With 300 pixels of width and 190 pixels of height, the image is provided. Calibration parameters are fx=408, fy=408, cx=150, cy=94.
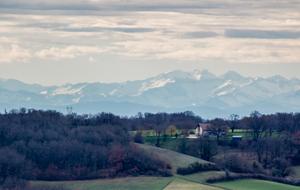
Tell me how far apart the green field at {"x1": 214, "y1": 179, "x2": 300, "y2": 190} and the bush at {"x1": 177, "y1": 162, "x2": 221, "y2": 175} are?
10.4 meters

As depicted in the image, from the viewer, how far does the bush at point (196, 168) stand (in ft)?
249

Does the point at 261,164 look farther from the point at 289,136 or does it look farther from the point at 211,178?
the point at 211,178

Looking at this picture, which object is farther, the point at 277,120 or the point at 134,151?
the point at 277,120

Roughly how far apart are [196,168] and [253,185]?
15.0 meters

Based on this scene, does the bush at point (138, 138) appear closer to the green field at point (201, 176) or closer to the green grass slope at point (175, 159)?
the green grass slope at point (175, 159)

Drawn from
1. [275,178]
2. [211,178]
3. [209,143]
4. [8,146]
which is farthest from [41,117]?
[275,178]

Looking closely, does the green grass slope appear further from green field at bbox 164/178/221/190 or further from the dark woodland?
green field at bbox 164/178/221/190

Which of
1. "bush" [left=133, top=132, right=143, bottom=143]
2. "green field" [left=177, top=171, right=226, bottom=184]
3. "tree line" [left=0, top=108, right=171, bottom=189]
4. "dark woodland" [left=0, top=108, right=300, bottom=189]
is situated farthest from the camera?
"bush" [left=133, top=132, right=143, bottom=143]

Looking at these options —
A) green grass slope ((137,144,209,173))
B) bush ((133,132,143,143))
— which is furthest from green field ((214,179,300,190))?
bush ((133,132,143,143))

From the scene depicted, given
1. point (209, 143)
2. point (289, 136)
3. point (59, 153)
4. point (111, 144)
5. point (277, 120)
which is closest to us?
point (59, 153)

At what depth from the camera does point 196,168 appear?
77625 millimetres

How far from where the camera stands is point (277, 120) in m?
136

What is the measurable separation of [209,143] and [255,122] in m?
31.1

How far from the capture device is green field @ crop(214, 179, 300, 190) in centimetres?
6194
